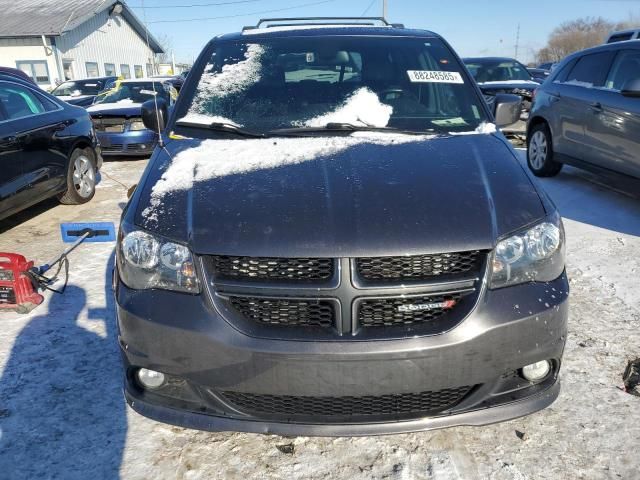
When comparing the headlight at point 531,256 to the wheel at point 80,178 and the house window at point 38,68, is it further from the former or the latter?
the house window at point 38,68

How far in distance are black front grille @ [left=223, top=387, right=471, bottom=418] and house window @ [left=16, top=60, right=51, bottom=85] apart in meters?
30.2

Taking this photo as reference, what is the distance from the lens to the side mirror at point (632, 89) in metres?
5.07

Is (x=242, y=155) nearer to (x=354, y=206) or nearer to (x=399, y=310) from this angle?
(x=354, y=206)

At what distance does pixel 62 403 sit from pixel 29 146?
3578 millimetres

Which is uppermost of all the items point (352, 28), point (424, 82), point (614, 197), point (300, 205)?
point (352, 28)

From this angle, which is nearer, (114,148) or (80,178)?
(80,178)

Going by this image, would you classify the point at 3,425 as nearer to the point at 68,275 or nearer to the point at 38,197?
the point at 68,275

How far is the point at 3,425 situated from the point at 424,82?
9.36ft

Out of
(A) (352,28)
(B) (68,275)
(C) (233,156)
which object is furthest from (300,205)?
(B) (68,275)

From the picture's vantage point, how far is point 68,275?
13.5ft

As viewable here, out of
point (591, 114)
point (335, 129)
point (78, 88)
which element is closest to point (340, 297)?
point (335, 129)

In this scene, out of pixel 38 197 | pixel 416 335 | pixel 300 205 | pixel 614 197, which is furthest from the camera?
pixel 614 197

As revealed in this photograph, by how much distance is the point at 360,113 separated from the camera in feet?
9.57

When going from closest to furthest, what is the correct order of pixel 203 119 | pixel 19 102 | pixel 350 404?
pixel 350 404 → pixel 203 119 → pixel 19 102
